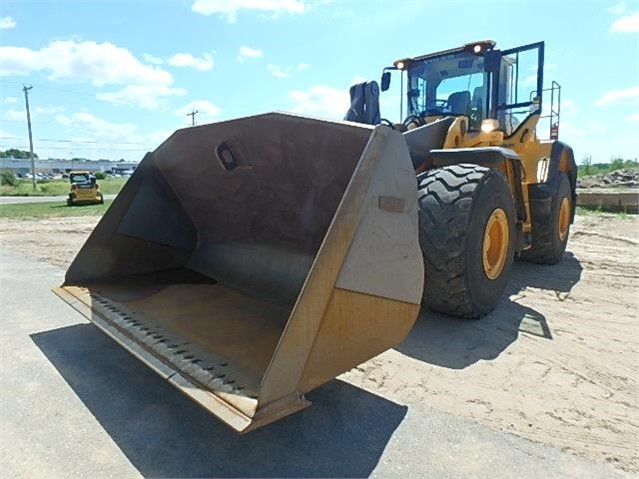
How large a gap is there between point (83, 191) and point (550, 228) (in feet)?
68.6

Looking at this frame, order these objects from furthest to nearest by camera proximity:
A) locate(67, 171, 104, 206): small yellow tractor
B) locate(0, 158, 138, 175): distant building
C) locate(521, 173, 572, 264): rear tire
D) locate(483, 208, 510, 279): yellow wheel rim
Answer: locate(0, 158, 138, 175): distant building → locate(67, 171, 104, 206): small yellow tractor → locate(521, 173, 572, 264): rear tire → locate(483, 208, 510, 279): yellow wheel rim

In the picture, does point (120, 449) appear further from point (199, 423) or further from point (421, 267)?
point (421, 267)

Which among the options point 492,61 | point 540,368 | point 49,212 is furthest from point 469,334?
point 49,212

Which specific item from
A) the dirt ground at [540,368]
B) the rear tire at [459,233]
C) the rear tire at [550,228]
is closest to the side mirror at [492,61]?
the rear tire at [550,228]

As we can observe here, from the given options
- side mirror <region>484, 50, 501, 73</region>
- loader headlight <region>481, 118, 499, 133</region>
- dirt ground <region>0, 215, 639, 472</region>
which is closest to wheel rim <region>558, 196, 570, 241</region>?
dirt ground <region>0, 215, 639, 472</region>

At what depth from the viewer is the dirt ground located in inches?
91.5

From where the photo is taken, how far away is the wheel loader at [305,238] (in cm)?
201

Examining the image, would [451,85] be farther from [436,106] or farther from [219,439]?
[219,439]

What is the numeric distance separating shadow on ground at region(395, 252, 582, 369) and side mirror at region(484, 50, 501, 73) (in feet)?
8.22

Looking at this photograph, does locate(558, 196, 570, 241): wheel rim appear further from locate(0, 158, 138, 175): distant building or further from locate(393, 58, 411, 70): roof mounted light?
locate(0, 158, 138, 175): distant building

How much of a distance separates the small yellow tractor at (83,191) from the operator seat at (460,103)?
20.1m

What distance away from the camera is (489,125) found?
16.6 ft

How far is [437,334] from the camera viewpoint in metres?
3.48

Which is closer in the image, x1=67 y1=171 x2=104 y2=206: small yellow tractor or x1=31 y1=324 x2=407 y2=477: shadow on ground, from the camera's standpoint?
x1=31 y1=324 x2=407 y2=477: shadow on ground
